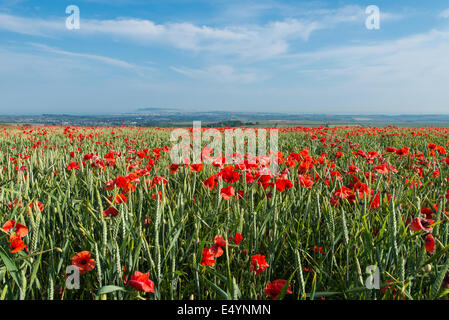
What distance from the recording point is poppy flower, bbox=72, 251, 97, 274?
112 centimetres

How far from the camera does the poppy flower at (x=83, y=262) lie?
3.69 ft

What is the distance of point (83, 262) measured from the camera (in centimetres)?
115

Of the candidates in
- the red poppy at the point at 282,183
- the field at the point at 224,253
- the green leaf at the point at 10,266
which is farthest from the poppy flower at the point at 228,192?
the green leaf at the point at 10,266

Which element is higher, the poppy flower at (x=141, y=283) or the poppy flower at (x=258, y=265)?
the poppy flower at (x=141, y=283)

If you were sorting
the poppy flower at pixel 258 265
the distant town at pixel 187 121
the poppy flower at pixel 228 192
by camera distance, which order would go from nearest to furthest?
the poppy flower at pixel 258 265 → the poppy flower at pixel 228 192 → the distant town at pixel 187 121

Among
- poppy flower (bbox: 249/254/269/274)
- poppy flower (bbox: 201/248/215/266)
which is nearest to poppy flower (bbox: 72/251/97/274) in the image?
poppy flower (bbox: 201/248/215/266)

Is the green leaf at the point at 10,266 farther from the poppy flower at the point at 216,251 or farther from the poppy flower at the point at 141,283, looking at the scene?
the poppy flower at the point at 216,251

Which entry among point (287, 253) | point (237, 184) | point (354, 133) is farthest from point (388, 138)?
point (287, 253)

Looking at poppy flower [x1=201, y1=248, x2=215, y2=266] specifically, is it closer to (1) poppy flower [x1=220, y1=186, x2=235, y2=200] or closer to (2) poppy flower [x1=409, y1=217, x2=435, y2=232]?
(1) poppy flower [x1=220, y1=186, x2=235, y2=200]

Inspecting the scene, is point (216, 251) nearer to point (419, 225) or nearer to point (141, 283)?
point (141, 283)

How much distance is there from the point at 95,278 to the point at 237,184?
1.31 m
